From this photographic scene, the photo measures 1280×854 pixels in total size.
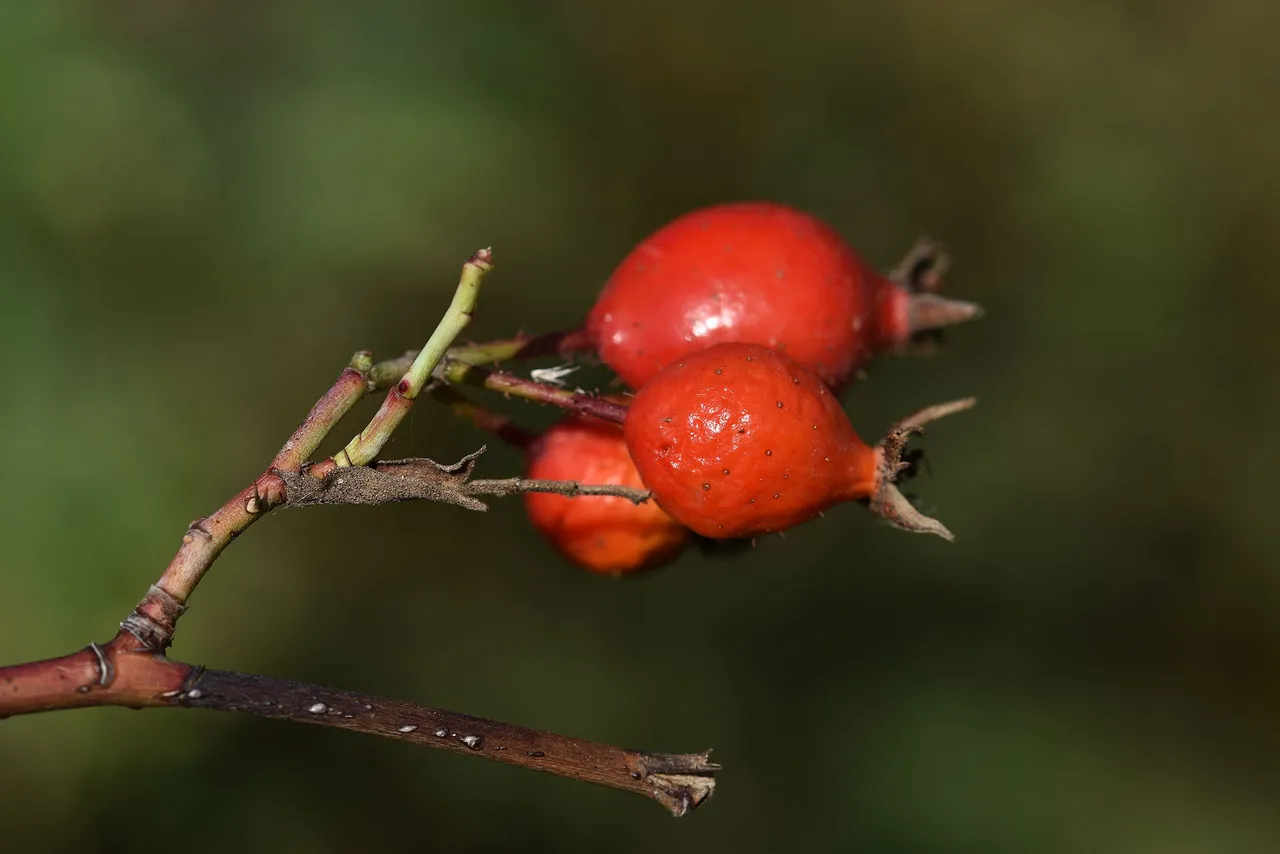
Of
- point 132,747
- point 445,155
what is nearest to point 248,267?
point 445,155

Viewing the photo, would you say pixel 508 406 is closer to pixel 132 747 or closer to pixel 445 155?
pixel 445 155

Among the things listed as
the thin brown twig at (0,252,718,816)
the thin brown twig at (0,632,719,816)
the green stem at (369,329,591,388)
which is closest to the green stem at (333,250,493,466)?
the thin brown twig at (0,252,718,816)

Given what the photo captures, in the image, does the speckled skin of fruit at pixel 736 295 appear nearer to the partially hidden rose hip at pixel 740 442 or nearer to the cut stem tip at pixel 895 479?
the partially hidden rose hip at pixel 740 442

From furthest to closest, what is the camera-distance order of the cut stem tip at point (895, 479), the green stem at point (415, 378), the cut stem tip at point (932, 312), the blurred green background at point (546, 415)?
the blurred green background at point (546, 415)
the cut stem tip at point (932, 312)
the cut stem tip at point (895, 479)
the green stem at point (415, 378)

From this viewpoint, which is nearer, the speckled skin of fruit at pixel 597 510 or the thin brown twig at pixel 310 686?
the thin brown twig at pixel 310 686

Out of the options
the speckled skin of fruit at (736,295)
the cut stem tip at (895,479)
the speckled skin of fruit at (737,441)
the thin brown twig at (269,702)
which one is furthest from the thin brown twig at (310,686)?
the cut stem tip at (895,479)

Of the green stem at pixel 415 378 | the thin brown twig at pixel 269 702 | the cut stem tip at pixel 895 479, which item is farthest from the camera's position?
the cut stem tip at pixel 895 479

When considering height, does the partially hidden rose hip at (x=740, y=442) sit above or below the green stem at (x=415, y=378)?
below

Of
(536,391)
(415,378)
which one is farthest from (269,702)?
(536,391)
